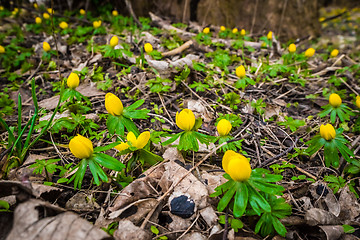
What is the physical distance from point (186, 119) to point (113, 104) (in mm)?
459

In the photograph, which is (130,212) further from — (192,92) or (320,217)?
(192,92)

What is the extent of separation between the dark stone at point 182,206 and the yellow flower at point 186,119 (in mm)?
424

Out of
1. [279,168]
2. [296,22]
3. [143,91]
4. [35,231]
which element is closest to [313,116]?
[279,168]

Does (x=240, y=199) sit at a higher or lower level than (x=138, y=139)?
lower

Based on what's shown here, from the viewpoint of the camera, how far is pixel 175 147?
161 cm

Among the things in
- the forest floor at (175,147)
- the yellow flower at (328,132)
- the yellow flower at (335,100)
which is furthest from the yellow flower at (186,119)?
the yellow flower at (335,100)

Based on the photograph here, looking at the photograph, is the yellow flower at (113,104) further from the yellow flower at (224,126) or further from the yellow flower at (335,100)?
the yellow flower at (335,100)

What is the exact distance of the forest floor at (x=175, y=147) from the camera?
113 centimetres

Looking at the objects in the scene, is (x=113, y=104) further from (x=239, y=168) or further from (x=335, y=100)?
(x=335, y=100)

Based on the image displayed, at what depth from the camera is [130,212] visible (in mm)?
1232

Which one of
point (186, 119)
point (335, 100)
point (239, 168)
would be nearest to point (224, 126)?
point (186, 119)

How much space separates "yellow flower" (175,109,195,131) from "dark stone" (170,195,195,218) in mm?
424

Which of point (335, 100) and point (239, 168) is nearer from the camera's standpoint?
point (239, 168)

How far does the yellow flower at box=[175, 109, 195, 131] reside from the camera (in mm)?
1438
